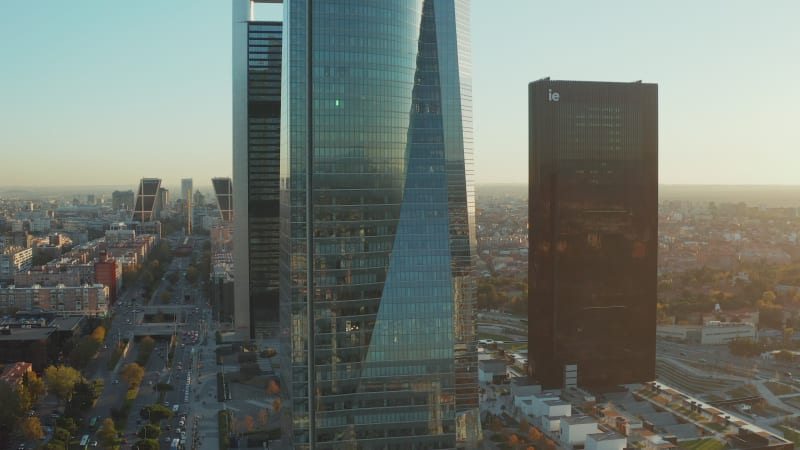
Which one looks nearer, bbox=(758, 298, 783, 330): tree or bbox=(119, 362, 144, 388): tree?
bbox=(119, 362, 144, 388): tree

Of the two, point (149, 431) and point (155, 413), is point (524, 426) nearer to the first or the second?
point (149, 431)

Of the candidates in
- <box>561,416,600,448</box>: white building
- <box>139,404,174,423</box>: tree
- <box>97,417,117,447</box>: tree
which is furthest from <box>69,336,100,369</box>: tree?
<box>561,416,600,448</box>: white building

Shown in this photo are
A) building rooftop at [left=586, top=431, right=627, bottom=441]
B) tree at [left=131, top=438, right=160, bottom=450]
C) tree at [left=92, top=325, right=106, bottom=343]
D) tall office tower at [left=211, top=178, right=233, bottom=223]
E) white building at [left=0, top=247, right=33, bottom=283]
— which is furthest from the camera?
tall office tower at [left=211, top=178, right=233, bottom=223]

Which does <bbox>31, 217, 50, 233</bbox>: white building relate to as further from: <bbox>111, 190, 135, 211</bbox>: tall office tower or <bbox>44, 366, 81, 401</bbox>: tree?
<bbox>44, 366, 81, 401</bbox>: tree

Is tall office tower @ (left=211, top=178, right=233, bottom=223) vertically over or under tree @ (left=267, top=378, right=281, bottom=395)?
over

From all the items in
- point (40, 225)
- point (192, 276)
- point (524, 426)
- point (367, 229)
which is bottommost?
point (524, 426)

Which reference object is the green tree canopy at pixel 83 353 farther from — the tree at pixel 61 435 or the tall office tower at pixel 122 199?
the tall office tower at pixel 122 199

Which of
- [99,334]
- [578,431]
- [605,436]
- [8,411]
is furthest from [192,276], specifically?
[605,436]

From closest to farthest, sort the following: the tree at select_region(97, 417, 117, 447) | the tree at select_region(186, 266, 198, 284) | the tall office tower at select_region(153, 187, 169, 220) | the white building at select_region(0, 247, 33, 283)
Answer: the tree at select_region(97, 417, 117, 447) → the white building at select_region(0, 247, 33, 283) → the tree at select_region(186, 266, 198, 284) → the tall office tower at select_region(153, 187, 169, 220)
